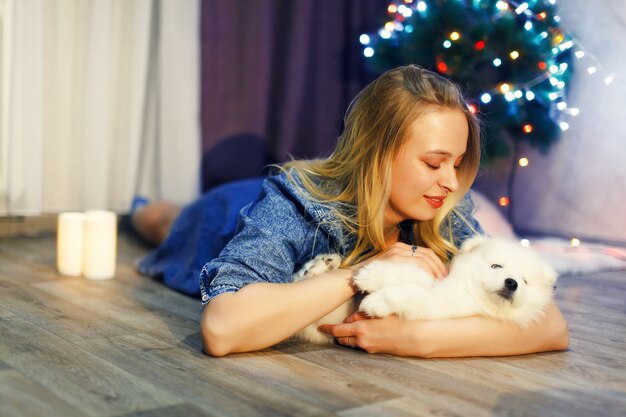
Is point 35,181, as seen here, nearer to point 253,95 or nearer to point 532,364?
point 253,95

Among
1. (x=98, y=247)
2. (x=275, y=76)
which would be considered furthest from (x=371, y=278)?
(x=275, y=76)

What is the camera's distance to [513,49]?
3195 mm

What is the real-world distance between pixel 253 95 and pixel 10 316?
6.66 ft

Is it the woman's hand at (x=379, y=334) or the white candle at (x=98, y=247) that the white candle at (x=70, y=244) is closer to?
the white candle at (x=98, y=247)

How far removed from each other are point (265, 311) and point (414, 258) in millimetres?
336

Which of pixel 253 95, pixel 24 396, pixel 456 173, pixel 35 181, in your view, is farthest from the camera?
pixel 253 95

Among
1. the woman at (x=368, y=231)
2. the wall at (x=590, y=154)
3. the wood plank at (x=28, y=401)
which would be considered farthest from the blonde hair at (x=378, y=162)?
the wall at (x=590, y=154)

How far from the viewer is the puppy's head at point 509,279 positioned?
1.49 metres

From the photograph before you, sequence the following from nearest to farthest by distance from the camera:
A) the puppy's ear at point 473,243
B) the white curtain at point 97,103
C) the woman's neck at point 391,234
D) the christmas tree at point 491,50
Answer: the puppy's ear at point 473,243 → the woman's neck at point 391,234 → the white curtain at point 97,103 → the christmas tree at point 491,50

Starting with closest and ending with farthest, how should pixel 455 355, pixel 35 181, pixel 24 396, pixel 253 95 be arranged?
pixel 24 396
pixel 455 355
pixel 35 181
pixel 253 95

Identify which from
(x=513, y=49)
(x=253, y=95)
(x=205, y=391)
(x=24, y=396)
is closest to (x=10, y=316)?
(x=24, y=396)

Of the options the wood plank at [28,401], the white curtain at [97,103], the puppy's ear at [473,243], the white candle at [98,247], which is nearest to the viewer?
the wood plank at [28,401]

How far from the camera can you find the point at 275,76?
3.80 metres

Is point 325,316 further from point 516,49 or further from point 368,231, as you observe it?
point 516,49
